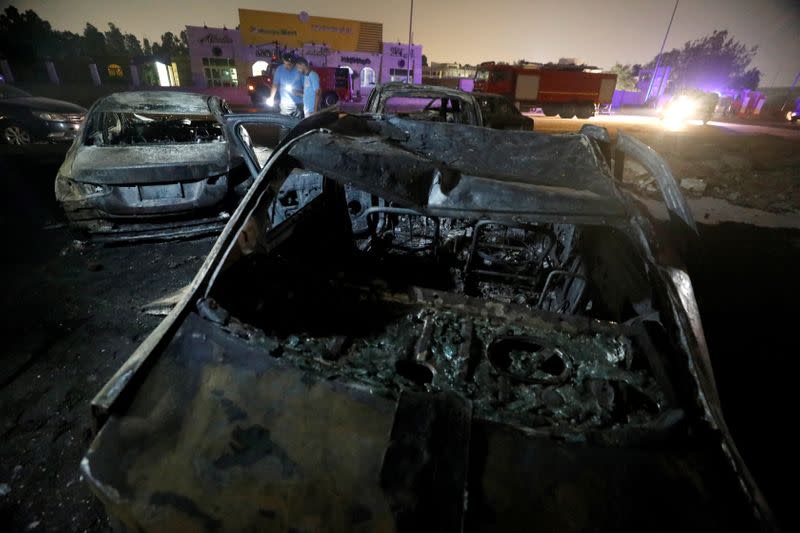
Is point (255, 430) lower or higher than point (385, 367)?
higher

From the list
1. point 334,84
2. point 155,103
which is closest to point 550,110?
point 334,84

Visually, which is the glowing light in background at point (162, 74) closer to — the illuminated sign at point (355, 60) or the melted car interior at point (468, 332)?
the illuminated sign at point (355, 60)

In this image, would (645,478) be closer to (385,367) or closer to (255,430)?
(385,367)

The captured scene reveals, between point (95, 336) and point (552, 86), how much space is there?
67.8ft

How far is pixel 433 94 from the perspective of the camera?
426cm

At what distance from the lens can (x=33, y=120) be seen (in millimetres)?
8508

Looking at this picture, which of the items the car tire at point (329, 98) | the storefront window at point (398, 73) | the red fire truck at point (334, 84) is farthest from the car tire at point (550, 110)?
the storefront window at point (398, 73)

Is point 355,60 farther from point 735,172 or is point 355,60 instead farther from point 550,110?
point 735,172

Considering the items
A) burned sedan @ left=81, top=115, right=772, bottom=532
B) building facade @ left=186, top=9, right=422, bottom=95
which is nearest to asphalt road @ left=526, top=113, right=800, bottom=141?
burned sedan @ left=81, top=115, right=772, bottom=532

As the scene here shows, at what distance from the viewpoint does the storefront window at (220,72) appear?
2481 cm

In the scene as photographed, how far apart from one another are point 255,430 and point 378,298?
3.36 ft

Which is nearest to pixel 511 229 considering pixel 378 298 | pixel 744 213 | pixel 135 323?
pixel 378 298

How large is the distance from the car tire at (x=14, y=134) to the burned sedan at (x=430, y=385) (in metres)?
10.5

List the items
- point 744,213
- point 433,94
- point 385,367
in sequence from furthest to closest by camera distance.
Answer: point 744,213 < point 433,94 < point 385,367
